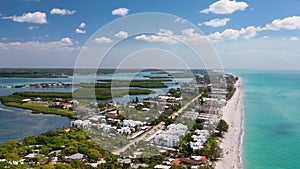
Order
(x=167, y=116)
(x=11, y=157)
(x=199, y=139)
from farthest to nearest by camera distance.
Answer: (x=167, y=116)
(x=199, y=139)
(x=11, y=157)

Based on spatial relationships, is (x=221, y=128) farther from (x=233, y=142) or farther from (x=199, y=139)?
(x=199, y=139)

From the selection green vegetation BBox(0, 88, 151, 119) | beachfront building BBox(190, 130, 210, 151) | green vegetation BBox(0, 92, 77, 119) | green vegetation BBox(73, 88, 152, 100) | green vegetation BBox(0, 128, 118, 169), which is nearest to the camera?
green vegetation BBox(0, 128, 118, 169)

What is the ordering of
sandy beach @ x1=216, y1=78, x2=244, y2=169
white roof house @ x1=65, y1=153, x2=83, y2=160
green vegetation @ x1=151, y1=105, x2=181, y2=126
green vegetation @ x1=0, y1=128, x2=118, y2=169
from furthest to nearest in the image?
green vegetation @ x1=151, y1=105, x2=181, y2=126 → sandy beach @ x1=216, y1=78, x2=244, y2=169 → white roof house @ x1=65, y1=153, x2=83, y2=160 → green vegetation @ x1=0, y1=128, x2=118, y2=169

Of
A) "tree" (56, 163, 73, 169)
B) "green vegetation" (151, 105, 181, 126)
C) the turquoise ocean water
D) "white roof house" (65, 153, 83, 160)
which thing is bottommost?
the turquoise ocean water

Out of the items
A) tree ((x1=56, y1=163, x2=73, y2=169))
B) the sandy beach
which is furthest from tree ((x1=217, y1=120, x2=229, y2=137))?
tree ((x1=56, y1=163, x2=73, y2=169))

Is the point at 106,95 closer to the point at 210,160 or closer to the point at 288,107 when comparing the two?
the point at 288,107

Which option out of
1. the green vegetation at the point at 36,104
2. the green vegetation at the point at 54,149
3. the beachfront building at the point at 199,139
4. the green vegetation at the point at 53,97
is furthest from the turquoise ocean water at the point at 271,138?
the green vegetation at the point at 36,104

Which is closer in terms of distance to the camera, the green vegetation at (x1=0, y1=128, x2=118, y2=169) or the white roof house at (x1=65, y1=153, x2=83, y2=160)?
the green vegetation at (x1=0, y1=128, x2=118, y2=169)

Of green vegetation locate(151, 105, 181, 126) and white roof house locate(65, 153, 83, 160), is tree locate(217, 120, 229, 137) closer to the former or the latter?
green vegetation locate(151, 105, 181, 126)

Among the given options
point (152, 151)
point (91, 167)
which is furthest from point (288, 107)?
point (91, 167)

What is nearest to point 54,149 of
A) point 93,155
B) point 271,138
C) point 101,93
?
point 93,155

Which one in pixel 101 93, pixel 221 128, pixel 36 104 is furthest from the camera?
pixel 101 93
